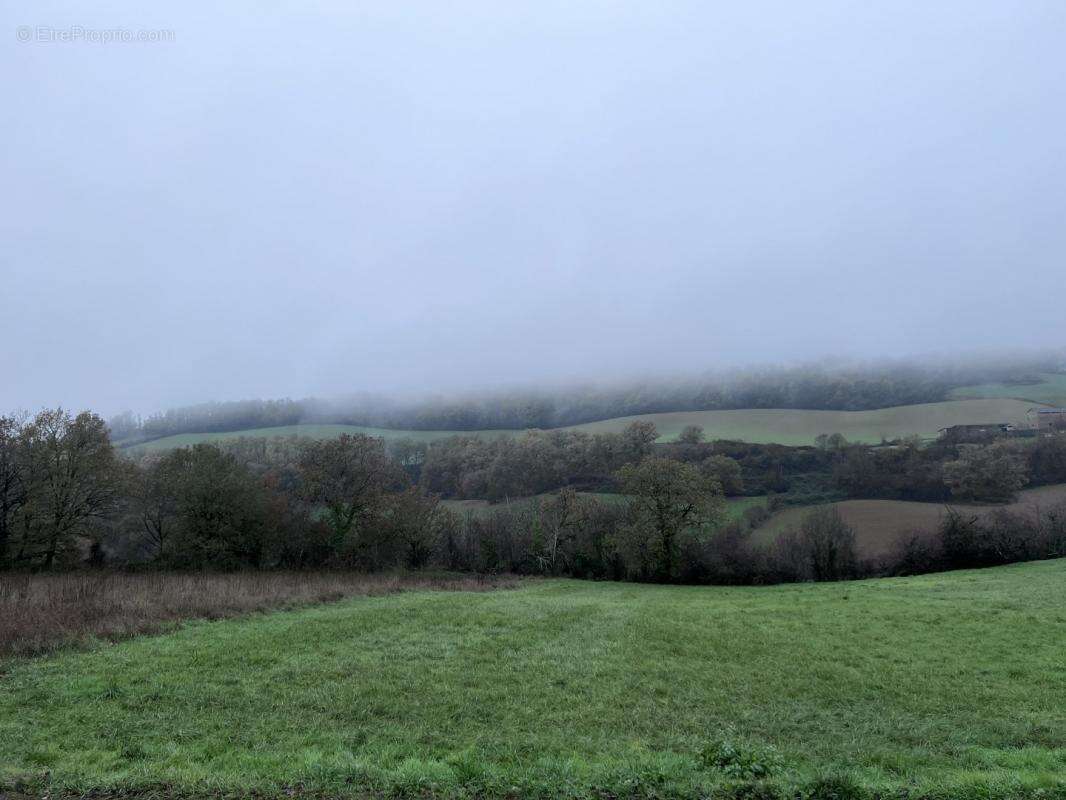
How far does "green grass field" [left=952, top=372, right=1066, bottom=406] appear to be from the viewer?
119m

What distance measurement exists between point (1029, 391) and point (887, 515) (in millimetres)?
78152

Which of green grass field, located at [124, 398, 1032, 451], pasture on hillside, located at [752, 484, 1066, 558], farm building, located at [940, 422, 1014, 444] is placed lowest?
pasture on hillside, located at [752, 484, 1066, 558]

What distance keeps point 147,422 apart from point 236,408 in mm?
21356

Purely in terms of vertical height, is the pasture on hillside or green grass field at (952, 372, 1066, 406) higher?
green grass field at (952, 372, 1066, 406)

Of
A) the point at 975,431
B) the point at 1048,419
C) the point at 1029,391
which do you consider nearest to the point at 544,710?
the point at 975,431

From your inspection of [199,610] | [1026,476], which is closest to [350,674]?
[199,610]

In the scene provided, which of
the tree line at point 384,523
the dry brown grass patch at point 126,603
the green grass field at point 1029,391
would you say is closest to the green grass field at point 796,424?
the green grass field at point 1029,391

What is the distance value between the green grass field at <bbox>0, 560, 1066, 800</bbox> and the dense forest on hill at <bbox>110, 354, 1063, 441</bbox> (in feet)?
411

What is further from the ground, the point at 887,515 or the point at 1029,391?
the point at 1029,391

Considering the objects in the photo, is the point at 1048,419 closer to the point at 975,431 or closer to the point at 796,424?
the point at 975,431

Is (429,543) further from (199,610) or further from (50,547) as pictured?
(199,610)

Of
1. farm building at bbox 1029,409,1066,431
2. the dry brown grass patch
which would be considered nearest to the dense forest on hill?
farm building at bbox 1029,409,1066,431

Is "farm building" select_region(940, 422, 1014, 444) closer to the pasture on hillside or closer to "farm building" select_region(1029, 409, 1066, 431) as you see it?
"farm building" select_region(1029, 409, 1066, 431)

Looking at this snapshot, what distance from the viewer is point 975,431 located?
101625 mm
